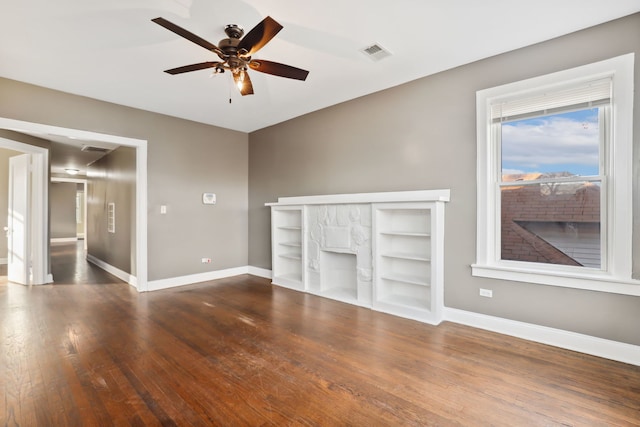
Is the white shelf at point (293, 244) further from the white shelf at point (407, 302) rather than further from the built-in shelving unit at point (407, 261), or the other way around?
the white shelf at point (407, 302)

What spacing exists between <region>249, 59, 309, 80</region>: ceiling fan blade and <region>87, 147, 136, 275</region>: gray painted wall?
11.8 feet

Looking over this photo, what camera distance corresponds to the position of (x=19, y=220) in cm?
535

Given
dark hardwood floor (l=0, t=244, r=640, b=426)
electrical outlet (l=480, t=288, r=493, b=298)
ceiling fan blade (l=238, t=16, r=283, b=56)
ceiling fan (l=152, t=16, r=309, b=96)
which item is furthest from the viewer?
electrical outlet (l=480, t=288, r=493, b=298)

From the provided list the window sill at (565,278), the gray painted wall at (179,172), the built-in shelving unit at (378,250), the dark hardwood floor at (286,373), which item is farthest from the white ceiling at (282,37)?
the dark hardwood floor at (286,373)

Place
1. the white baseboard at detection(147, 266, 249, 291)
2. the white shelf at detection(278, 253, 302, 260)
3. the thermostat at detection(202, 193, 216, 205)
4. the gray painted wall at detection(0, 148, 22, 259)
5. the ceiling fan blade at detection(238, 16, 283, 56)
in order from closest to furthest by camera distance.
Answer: the ceiling fan blade at detection(238, 16, 283, 56) < the white baseboard at detection(147, 266, 249, 291) < the white shelf at detection(278, 253, 302, 260) < the thermostat at detection(202, 193, 216, 205) < the gray painted wall at detection(0, 148, 22, 259)

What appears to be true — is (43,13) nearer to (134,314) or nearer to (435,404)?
(134,314)

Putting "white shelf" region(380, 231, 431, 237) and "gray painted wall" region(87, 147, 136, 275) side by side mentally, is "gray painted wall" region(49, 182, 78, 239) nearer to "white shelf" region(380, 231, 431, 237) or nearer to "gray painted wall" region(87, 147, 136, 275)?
"gray painted wall" region(87, 147, 136, 275)

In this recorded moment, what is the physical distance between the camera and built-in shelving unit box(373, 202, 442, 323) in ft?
11.5

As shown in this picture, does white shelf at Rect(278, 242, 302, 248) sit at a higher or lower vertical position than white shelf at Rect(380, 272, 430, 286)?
higher

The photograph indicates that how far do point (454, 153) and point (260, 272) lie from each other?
13.3 feet

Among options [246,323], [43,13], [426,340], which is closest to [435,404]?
[426,340]

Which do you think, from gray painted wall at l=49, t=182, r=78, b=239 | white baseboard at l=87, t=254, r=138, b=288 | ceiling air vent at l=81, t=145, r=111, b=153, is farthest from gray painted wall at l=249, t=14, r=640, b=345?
gray painted wall at l=49, t=182, r=78, b=239

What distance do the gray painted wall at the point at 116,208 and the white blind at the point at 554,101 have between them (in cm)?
541

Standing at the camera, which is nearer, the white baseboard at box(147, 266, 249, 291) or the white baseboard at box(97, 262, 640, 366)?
the white baseboard at box(97, 262, 640, 366)
